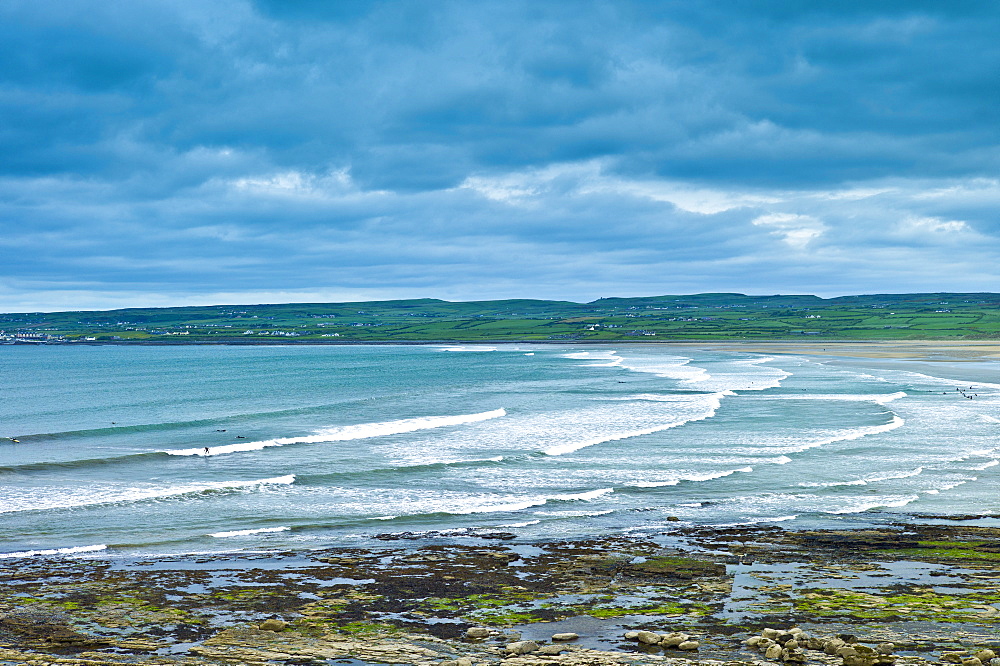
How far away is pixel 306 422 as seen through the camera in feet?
164

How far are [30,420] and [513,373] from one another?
157 feet

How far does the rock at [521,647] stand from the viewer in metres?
13.8

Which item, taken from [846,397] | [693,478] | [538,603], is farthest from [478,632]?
[846,397]

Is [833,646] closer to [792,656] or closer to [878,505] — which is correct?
[792,656]

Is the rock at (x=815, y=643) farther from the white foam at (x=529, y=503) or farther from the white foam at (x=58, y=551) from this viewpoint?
the white foam at (x=58, y=551)

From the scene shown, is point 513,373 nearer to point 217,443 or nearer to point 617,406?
point 617,406

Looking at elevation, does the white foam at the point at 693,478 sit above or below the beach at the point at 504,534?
below

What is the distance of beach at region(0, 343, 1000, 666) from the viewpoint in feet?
48.5

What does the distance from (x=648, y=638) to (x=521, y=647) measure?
6.82 ft

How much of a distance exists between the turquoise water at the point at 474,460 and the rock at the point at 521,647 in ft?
30.2

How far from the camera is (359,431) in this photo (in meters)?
45.5

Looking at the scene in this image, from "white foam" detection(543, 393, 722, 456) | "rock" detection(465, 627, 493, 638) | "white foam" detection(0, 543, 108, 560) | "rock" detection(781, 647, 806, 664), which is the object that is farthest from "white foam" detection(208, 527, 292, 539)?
"white foam" detection(543, 393, 722, 456)

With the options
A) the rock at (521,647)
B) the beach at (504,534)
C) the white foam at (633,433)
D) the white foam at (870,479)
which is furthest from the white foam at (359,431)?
the rock at (521,647)

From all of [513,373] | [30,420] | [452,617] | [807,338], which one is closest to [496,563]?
[452,617]
